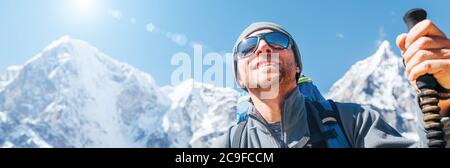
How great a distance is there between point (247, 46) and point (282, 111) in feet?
2.63

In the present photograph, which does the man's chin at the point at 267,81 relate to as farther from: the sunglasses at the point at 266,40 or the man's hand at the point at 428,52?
the man's hand at the point at 428,52

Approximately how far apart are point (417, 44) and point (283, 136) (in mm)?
2012

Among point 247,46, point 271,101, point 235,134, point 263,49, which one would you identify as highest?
point 247,46

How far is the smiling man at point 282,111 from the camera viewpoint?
479 cm

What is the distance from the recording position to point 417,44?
3547 millimetres

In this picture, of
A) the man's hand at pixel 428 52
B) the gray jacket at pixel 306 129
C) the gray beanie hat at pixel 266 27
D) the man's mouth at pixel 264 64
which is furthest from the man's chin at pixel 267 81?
the man's hand at pixel 428 52

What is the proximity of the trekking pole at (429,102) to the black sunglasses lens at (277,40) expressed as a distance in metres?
1.88

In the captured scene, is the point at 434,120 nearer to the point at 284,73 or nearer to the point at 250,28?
the point at 284,73

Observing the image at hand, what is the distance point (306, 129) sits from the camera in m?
5.03

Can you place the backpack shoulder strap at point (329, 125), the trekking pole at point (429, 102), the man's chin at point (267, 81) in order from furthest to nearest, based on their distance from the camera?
1. the man's chin at point (267, 81)
2. the backpack shoulder strap at point (329, 125)
3. the trekking pole at point (429, 102)

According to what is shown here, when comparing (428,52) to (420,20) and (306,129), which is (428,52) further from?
(306,129)

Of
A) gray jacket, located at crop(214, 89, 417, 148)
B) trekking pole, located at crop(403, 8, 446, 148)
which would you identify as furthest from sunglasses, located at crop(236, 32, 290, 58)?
trekking pole, located at crop(403, 8, 446, 148)

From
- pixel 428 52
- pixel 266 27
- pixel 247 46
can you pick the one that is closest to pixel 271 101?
pixel 247 46
